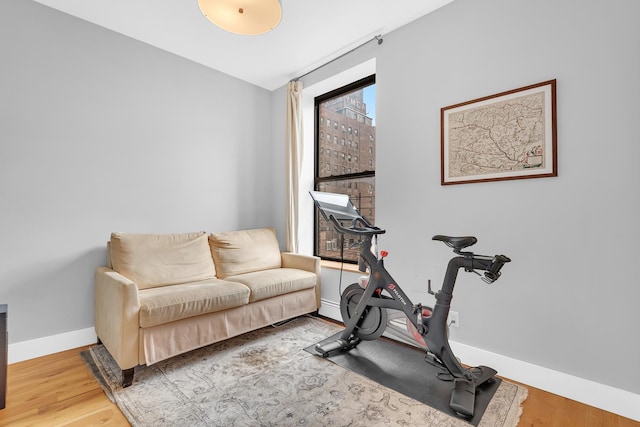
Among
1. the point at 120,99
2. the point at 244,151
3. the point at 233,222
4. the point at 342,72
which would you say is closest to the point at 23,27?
the point at 120,99

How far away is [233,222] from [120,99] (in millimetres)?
1541

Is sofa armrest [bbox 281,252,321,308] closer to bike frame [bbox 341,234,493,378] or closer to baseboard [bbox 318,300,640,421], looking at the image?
bike frame [bbox 341,234,493,378]

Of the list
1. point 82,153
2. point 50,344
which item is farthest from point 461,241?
point 50,344

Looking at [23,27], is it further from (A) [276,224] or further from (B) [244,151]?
(A) [276,224]

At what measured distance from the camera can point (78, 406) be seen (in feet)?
5.31

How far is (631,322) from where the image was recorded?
158cm

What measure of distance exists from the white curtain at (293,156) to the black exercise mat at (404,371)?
4.35ft

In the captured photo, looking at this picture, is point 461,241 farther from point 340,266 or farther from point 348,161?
point 348,161

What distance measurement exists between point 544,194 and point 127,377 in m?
2.77

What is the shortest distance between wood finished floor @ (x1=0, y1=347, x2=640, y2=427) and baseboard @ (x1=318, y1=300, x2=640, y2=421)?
4 cm

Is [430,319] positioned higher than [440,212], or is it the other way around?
[440,212]

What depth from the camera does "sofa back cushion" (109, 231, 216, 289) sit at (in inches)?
90.2

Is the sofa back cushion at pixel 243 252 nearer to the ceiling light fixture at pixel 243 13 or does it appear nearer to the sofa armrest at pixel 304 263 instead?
the sofa armrest at pixel 304 263

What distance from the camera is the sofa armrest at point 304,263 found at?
2971 mm
